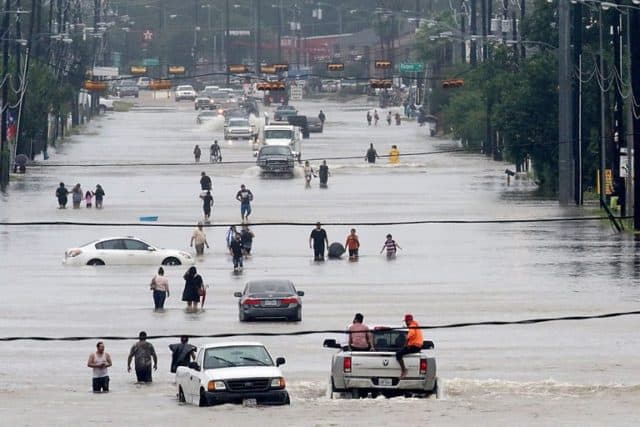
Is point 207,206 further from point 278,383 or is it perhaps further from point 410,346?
point 278,383

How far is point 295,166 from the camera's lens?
3883 inches

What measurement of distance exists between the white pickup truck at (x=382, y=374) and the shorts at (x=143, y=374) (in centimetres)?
398

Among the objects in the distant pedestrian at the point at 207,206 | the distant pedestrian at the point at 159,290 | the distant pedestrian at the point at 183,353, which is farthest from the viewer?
the distant pedestrian at the point at 207,206

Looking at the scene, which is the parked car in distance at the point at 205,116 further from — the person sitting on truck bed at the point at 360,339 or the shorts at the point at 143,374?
the person sitting on truck bed at the point at 360,339

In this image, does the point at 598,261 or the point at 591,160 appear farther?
the point at 591,160

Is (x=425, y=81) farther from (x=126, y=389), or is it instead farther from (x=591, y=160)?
(x=126, y=389)

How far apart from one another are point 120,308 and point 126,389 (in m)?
11.9

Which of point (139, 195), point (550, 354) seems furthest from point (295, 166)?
point (550, 354)

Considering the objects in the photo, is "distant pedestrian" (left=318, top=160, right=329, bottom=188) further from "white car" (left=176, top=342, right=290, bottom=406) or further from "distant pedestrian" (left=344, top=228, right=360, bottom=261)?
"white car" (left=176, top=342, right=290, bottom=406)

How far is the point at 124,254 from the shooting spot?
188ft

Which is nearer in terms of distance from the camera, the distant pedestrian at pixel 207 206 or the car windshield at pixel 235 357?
the car windshield at pixel 235 357

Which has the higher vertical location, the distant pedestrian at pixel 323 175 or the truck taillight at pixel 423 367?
the distant pedestrian at pixel 323 175

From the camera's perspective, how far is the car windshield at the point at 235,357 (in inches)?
1234

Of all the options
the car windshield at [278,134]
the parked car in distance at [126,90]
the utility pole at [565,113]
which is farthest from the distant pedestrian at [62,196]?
the parked car in distance at [126,90]
